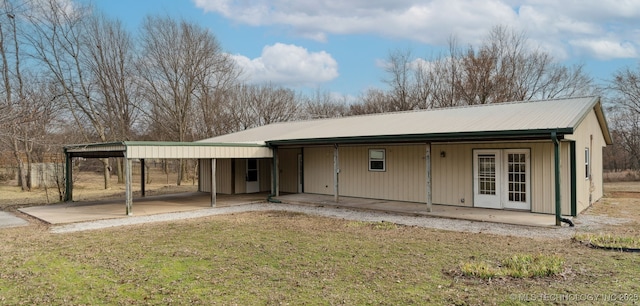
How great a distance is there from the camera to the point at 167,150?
38.1ft

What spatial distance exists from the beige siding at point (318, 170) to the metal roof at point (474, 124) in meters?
0.97

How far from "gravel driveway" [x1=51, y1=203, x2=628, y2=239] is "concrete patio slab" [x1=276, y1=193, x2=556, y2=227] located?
23 centimetres

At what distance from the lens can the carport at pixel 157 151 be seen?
440 inches

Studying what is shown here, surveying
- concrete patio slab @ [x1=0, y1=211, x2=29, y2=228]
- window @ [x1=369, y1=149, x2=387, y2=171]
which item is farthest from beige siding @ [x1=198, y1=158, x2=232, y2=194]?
concrete patio slab @ [x1=0, y1=211, x2=29, y2=228]

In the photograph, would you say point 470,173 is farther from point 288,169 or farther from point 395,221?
point 288,169

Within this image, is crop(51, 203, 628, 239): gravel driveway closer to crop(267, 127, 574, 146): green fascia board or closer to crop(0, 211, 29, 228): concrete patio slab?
crop(0, 211, 29, 228): concrete patio slab

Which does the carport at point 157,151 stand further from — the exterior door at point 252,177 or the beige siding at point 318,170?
the exterior door at point 252,177

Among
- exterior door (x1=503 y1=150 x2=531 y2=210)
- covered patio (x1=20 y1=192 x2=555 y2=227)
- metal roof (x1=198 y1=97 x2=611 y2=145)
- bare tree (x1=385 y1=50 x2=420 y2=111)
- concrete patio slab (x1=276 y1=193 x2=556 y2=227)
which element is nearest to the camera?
metal roof (x1=198 y1=97 x2=611 y2=145)

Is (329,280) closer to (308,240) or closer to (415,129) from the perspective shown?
(308,240)

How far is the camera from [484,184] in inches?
445

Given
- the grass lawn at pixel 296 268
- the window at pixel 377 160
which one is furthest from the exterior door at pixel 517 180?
the window at pixel 377 160

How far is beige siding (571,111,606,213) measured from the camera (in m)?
10.9

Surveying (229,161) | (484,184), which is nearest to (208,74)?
(229,161)

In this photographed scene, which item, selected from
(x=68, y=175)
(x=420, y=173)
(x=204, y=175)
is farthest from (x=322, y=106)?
(x=420, y=173)
